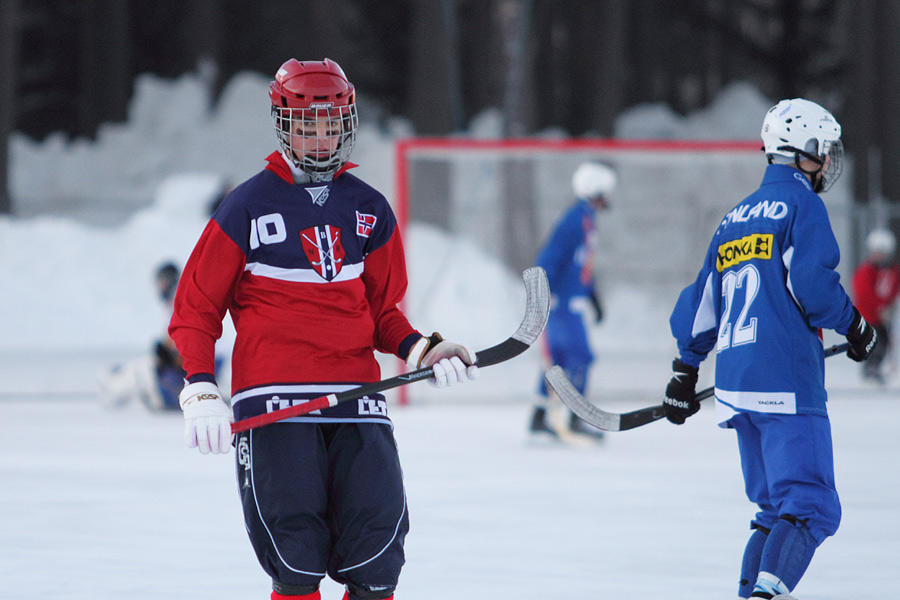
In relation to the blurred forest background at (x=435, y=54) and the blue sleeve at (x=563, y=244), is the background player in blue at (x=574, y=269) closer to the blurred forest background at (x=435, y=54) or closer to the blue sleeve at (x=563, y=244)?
the blue sleeve at (x=563, y=244)

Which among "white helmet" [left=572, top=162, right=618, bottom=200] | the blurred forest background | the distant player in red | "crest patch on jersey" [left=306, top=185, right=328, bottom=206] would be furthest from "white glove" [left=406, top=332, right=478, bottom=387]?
the blurred forest background

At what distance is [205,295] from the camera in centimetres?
300

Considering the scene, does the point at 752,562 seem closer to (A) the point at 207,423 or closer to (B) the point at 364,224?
(B) the point at 364,224

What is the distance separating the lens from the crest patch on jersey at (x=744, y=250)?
11.5 feet

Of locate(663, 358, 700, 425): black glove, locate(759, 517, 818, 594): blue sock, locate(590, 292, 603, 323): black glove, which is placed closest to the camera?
locate(759, 517, 818, 594): blue sock

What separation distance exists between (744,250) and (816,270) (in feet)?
0.77

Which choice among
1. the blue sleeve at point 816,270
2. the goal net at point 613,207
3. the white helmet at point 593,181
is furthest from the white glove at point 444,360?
the goal net at point 613,207

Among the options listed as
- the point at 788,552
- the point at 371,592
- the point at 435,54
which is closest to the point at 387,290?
the point at 371,592

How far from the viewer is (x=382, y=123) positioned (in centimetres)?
2866

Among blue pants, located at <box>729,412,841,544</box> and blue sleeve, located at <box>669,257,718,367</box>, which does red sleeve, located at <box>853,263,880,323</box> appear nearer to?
blue sleeve, located at <box>669,257,718,367</box>

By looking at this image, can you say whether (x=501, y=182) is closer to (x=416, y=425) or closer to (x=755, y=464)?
(x=416, y=425)

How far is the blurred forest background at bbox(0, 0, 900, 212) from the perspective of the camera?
19.2m

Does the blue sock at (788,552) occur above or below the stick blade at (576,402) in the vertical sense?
below

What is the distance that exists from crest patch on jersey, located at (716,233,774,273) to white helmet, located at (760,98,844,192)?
0.89 ft
